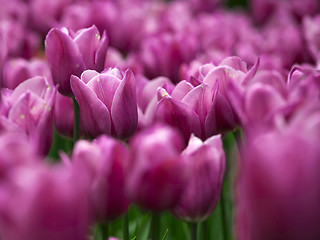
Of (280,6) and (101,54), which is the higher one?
(101,54)

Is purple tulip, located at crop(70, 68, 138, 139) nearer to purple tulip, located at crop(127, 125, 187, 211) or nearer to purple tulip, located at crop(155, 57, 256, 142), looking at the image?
purple tulip, located at crop(155, 57, 256, 142)

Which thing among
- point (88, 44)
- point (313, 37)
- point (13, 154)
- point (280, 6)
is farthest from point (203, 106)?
point (280, 6)

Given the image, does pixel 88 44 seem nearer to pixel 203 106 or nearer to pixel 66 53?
pixel 66 53

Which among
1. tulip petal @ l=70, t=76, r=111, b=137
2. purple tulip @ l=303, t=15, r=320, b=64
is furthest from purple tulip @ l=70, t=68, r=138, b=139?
purple tulip @ l=303, t=15, r=320, b=64

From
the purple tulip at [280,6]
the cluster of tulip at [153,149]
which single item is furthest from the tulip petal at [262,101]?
the purple tulip at [280,6]

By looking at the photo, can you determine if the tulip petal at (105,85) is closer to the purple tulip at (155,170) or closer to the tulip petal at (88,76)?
the tulip petal at (88,76)

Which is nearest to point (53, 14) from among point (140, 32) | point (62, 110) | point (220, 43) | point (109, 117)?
point (140, 32)
